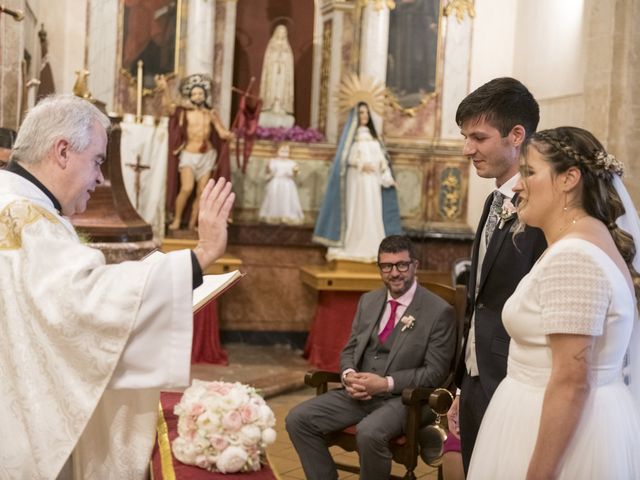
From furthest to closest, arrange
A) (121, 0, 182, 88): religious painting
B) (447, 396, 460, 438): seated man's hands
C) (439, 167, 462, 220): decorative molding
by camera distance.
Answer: (439, 167, 462, 220): decorative molding → (121, 0, 182, 88): religious painting → (447, 396, 460, 438): seated man's hands

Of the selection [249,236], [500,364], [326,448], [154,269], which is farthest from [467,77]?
[154,269]

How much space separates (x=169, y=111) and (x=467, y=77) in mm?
3458

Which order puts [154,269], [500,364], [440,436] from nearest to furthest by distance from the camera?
1. [154,269]
2. [500,364]
3. [440,436]

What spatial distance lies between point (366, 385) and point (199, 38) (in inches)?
254

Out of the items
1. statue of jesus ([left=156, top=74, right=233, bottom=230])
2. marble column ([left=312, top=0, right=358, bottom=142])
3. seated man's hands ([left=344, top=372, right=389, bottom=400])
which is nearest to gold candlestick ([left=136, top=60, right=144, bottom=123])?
statue of jesus ([left=156, top=74, right=233, bottom=230])

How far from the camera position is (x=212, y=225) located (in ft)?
8.39

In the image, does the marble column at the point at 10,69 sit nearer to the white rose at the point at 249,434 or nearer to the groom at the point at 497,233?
the groom at the point at 497,233

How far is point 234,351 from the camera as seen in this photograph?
372 inches

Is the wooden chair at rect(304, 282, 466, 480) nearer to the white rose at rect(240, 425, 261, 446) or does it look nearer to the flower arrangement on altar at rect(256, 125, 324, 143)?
the white rose at rect(240, 425, 261, 446)

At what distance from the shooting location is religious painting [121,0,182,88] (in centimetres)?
1019

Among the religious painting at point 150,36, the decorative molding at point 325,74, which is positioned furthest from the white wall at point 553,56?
the religious painting at point 150,36

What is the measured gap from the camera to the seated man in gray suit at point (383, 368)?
4.57 m

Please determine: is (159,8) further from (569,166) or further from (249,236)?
(569,166)

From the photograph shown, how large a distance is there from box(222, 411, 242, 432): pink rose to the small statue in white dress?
24.6 feet
